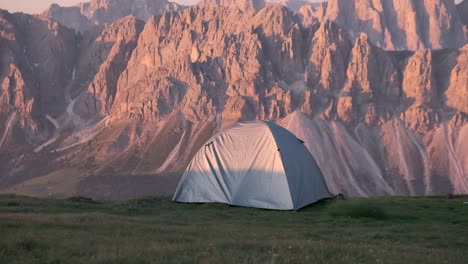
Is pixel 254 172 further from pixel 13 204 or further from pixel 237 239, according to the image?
pixel 237 239

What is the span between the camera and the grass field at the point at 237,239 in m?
12.0

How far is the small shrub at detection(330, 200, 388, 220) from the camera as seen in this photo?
26.9 metres

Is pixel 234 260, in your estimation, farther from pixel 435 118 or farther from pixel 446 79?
pixel 446 79

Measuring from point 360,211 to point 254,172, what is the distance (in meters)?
9.13

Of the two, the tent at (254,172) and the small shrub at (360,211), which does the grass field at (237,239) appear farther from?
the tent at (254,172)

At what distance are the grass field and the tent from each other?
17.1 feet

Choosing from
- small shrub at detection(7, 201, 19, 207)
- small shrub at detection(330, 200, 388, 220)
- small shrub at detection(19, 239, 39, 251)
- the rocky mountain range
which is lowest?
small shrub at detection(330, 200, 388, 220)

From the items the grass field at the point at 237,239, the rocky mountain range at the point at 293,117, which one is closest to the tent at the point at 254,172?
the grass field at the point at 237,239

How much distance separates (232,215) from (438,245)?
38.7ft

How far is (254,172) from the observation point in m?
34.5

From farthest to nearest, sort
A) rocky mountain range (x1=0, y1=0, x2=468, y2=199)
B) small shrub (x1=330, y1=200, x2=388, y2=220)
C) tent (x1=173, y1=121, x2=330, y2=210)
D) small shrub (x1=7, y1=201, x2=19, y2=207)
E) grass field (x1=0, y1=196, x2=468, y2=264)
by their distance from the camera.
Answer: rocky mountain range (x1=0, y1=0, x2=468, y2=199)
tent (x1=173, y1=121, x2=330, y2=210)
small shrub (x1=330, y1=200, x2=388, y2=220)
small shrub (x1=7, y1=201, x2=19, y2=207)
grass field (x1=0, y1=196, x2=468, y2=264)

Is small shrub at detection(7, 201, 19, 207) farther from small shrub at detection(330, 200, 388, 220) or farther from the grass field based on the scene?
small shrub at detection(330, 200, 388, 220)

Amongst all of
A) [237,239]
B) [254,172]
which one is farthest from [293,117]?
[237,239]

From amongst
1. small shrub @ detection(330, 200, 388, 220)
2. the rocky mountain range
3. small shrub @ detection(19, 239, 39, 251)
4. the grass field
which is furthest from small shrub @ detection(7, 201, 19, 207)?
the rocky mountain range
